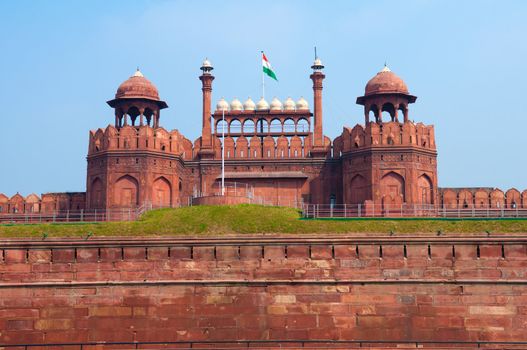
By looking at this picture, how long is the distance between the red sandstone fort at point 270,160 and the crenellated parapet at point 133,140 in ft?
0.17

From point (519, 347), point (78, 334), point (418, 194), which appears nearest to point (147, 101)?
point (418, 194)

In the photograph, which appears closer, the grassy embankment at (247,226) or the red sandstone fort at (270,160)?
the grassy embankment at (247,226)

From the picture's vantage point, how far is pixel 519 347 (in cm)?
2500

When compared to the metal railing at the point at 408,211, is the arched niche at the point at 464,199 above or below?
above

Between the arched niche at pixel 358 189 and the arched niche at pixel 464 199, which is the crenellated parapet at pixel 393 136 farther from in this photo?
the arched niche at pixel 464 199

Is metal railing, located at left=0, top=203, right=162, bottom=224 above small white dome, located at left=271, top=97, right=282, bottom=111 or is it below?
below

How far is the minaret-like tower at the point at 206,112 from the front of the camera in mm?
42375

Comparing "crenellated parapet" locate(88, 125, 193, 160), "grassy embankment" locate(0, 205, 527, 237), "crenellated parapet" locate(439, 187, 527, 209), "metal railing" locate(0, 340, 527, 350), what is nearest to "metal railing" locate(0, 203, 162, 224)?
"crenellated parapet" locate(88, 125, 193, 160)

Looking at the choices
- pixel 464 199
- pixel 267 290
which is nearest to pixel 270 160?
pixel 464 199

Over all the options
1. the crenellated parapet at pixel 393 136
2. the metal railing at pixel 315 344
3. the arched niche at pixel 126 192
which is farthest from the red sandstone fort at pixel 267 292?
the crenellated parapet at pixel 393 136

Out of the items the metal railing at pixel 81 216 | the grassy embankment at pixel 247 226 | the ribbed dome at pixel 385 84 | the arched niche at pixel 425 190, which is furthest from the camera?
the ribbed dome at pixel 385 84

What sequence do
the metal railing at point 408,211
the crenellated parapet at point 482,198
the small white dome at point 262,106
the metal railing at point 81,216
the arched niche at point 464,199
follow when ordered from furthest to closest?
the small white dome at point 262,106, the arched niche at point 464,199, the crenellated parapet at point 482,198, the metal railing at point 81,216, the metal railing at point 408,211

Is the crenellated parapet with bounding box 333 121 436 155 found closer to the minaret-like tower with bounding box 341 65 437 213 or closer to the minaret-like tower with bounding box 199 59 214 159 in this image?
the minaret-like tower with bounding box 341 65 437 213

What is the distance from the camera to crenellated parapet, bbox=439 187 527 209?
39.3 m
